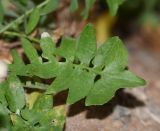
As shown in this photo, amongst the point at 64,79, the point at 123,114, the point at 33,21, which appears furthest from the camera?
the point at 123,114

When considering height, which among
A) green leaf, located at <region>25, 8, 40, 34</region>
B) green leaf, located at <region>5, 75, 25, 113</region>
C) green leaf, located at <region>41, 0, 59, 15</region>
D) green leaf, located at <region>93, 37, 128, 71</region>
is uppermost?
green leaf, located at <region>41, 0, 59, 15</region>

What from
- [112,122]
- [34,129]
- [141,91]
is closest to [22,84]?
[34,129]

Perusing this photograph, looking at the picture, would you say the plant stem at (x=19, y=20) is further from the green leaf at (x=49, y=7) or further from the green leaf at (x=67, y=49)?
the green leaf at (x=67, y=49)

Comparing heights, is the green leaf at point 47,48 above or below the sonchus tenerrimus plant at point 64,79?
above

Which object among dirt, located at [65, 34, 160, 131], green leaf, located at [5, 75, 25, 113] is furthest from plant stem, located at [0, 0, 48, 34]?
dirt, located at [65, 34, 160, 131]

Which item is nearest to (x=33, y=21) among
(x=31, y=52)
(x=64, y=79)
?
(x=31, y=52)

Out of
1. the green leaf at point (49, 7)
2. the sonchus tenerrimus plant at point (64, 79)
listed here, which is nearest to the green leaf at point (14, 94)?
the sonchus tenerrimus plant at point (64, 79)

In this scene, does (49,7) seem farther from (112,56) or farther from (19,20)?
(112,56)

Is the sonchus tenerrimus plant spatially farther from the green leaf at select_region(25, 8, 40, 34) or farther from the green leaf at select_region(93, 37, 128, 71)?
the green leaf at select_region(25, 8, 40, 34)

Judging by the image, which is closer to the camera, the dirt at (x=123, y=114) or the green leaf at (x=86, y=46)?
the green leaf at (x=86, y=46)
